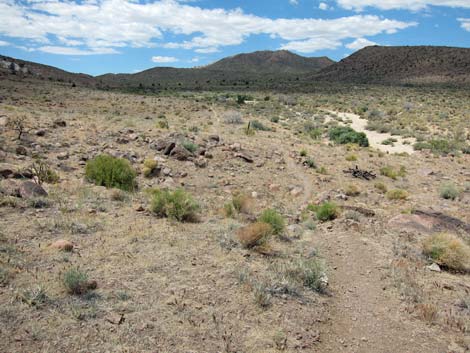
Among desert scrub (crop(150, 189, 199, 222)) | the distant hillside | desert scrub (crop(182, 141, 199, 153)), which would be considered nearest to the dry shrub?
desert scrub (crop(150, 189, 199, 222))

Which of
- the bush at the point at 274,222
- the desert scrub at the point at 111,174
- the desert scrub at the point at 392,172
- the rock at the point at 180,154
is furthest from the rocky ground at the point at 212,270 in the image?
the desert scrub at the point at 392,172

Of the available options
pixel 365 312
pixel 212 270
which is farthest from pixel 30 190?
pixel 365 312

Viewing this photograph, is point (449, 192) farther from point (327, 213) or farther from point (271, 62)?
point (271, 62)

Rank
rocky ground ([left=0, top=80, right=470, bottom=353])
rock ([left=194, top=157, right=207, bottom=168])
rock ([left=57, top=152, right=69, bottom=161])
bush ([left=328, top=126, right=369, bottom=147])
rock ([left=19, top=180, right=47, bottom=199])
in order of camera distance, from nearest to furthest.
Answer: rocky ground ([left=0, top=80, right=470, bottom=353])
rock ([left=19, top=180, right=47, bottom=199])
rock ([left=57, top=152, right=69, bottom=161])
rock ([left=194, top=157, right=207, bottom=168])
bush ([left=328, top=126, right=369, bottom=147])

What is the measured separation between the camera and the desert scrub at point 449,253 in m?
7.46

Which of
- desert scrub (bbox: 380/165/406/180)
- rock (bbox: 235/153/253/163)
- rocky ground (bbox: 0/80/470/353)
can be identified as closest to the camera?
rocky ground (bbox: 0/80/470/353)

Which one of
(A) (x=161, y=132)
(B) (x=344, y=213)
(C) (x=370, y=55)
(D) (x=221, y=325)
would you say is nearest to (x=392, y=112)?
(A) (x=161, y=132)

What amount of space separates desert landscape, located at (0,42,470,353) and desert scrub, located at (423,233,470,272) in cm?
3

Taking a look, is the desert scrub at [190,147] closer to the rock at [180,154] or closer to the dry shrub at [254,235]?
the rock at [180,154]

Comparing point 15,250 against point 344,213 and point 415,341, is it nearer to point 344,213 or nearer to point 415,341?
point 415,341

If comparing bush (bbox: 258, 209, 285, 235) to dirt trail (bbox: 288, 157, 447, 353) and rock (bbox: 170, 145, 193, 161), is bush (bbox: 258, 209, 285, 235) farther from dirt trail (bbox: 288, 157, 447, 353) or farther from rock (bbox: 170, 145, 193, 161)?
rock (bbox: 170, 145, 193, 161)

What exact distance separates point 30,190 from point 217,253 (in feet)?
15.3

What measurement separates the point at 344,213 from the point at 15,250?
7611 mm

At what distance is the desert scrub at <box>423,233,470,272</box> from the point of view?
7461 millimetres
